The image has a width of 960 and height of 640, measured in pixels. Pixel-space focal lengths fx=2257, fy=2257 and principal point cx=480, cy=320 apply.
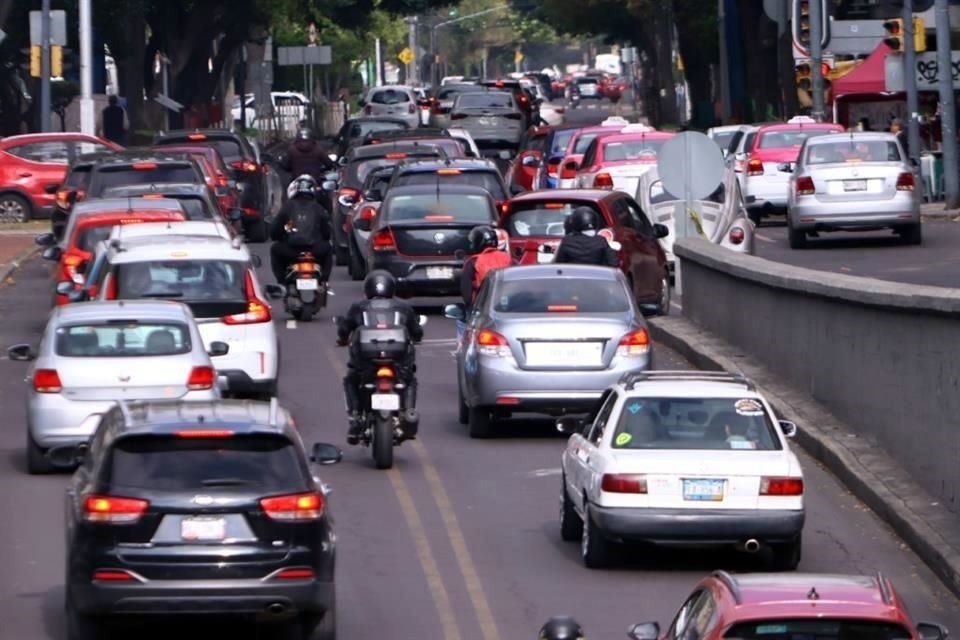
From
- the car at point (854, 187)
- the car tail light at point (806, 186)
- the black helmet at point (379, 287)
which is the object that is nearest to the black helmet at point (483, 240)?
the black helmet at point (379, 287)

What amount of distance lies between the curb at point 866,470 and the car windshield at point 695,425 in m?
1.30

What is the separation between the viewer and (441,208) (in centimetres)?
2702

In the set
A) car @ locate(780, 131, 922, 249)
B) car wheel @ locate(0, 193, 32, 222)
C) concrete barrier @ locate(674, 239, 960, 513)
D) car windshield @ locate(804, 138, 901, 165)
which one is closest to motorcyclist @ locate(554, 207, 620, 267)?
concrete barrier @ locate(674, 239, 960, 513)

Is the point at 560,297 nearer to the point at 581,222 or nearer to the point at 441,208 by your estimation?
the point at 581,222

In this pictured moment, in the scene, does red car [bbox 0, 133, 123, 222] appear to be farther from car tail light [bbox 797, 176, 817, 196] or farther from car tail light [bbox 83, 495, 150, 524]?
car tail light [bbox 83, 495, 150, 524]

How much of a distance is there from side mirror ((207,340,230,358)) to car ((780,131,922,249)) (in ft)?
55.5

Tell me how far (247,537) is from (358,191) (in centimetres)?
2275

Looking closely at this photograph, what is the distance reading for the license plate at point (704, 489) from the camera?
13.0m

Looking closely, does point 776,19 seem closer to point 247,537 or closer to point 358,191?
point 358,191

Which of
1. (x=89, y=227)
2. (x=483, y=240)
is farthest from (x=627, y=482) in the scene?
(x=89, y=227)

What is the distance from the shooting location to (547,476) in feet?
55.4

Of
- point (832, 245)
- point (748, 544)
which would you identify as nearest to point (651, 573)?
point (748, 544)

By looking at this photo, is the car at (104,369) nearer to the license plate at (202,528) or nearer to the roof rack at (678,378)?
the roof rack at (678,378)

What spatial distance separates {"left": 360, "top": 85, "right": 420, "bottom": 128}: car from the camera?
2827 inches
